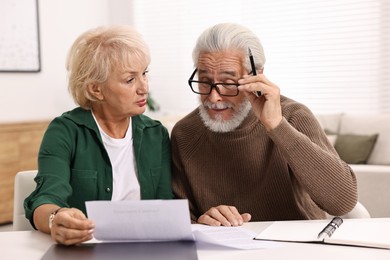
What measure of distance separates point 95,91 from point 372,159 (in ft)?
10.6

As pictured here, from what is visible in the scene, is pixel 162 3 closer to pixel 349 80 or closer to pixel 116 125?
pixel 349 80

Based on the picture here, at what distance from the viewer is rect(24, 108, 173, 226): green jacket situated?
1734mm

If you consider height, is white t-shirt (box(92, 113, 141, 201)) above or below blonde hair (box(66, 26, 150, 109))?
below

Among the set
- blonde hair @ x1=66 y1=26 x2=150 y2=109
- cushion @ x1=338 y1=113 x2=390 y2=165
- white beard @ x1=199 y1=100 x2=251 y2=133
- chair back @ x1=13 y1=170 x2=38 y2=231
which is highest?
blonde hair @ x1=66 y1=26 x2=150 y2=109

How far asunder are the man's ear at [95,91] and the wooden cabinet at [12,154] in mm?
3212

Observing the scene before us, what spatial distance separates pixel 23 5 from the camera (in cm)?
560

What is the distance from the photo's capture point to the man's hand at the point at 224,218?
1.64 meters

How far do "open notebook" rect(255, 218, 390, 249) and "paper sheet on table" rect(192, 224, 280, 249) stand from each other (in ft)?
0.12

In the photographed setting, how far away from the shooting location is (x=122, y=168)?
1989 millimetres

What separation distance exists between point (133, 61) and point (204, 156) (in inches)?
16.1

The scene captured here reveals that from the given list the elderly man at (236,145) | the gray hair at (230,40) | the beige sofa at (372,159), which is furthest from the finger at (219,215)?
the beige sofa at (372,159)

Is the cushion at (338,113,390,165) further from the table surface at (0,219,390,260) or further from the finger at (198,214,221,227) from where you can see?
the table surface at (0,219,390,260)

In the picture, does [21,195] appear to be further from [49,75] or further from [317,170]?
[49,75]

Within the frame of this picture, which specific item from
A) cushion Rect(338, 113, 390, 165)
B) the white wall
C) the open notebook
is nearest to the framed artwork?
the white wall
